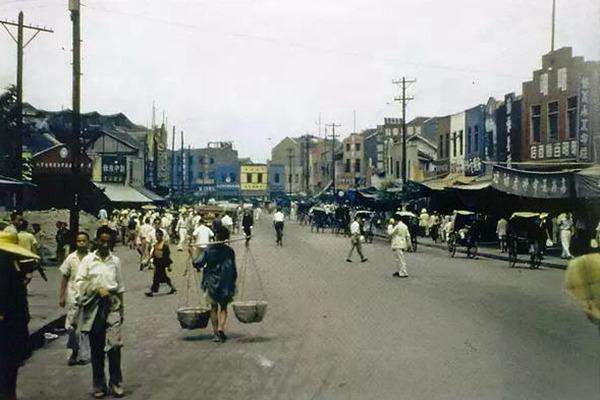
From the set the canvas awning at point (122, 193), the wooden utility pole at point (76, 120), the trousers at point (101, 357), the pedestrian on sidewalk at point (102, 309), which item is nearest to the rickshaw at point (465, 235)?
the wooden utility pole at point (76, 120)

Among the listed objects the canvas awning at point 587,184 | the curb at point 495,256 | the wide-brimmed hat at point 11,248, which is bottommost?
the curb at point 495,256

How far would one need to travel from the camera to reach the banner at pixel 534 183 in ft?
82.9

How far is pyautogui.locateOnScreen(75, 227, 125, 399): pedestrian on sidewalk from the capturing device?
313 inches

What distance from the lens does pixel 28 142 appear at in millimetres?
58719

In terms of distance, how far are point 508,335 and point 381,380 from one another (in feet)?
11.9

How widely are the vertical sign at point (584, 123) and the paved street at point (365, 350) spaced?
1627 cm

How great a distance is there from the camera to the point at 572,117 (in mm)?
35000

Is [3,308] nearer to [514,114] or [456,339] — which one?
[456,339]

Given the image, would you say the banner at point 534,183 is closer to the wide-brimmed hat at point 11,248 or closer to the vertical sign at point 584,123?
the vertical sign at point 584,123

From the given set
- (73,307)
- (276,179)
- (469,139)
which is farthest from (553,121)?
(276,179)

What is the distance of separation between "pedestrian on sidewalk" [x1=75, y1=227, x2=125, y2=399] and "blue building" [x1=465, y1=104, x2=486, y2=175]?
40.3 metres

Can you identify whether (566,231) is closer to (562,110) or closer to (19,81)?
(562,110)

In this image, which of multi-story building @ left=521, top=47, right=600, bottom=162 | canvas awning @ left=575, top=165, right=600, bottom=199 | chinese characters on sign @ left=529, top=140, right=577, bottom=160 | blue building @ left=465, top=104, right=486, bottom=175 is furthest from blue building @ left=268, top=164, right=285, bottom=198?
canvas awning @ left=575, top=165, right=600, bottom=199

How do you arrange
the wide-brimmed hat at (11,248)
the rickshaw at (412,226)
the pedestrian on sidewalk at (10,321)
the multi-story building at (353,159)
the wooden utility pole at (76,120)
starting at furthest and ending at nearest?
1. the multi-story building at (353,159)
2. the rickshaw at (412,226)
3. the wooden utility pole at (76,120)
4. the pedestrian on sidewalk at (10,321)
5. the wide-brimmed hat at (11,248)
